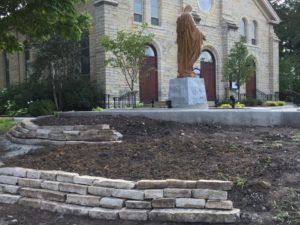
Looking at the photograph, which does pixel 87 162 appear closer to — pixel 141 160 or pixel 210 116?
pixel 141 160

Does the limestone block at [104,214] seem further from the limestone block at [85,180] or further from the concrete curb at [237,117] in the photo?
the concrete curb at [237,117]

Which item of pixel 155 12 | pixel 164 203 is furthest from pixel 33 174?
pixel 155 12

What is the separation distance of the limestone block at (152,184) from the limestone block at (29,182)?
1.59 m

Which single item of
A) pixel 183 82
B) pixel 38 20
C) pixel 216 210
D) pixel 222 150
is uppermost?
pixel 38 20

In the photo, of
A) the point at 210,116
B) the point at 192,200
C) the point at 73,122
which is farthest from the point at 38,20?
the point at 192,200

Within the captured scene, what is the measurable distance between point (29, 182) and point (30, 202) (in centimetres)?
39

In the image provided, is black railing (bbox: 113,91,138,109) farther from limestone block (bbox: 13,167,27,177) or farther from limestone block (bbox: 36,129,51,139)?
limestone block (bbox: 13,167,27,177)

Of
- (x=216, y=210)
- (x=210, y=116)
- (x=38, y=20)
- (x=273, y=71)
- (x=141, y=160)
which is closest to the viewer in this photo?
(x=216, y=210)

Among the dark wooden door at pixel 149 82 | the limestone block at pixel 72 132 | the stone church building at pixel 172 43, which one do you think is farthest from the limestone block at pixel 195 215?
the dark wooden door at pixel 149 82

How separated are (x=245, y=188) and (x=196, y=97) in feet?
25.6

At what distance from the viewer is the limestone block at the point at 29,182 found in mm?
5605

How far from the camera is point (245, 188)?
458 centimetres

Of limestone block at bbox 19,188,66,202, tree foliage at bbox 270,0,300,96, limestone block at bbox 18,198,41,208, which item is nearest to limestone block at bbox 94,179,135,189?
limestone block at bbox 19,188,66,202

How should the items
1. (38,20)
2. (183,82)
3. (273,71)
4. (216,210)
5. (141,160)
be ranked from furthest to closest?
1. (273,71)
2. (183,82)
3. (38,20)
4. (141,160)
5. (216,210)
